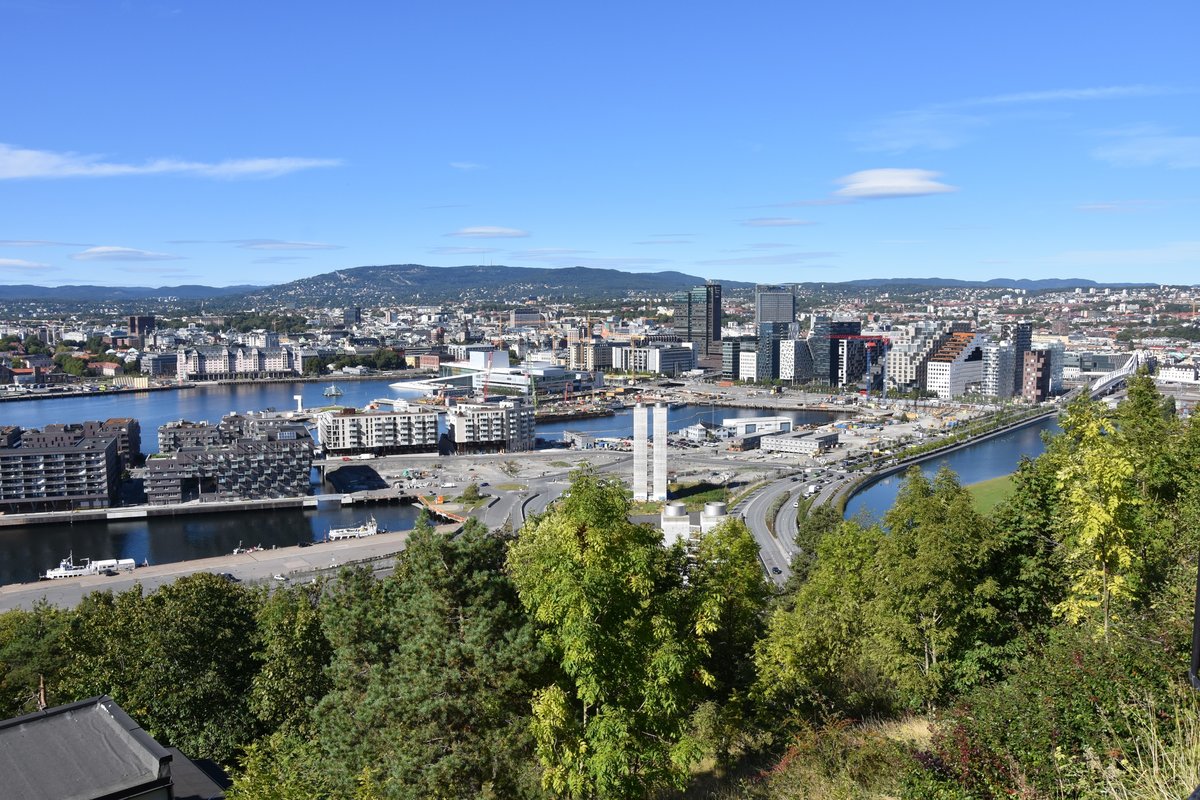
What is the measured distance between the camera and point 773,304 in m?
39.4

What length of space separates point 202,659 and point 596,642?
2.18 meters

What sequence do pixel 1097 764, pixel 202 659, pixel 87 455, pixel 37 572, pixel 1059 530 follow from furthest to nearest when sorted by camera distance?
pixel 87 455, pixel 37 572, pixel 202 659, pixel 1059 530, pixel 1097 764

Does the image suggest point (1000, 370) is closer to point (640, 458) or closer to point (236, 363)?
point (640, 458)

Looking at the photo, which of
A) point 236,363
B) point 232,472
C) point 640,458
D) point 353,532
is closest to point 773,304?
point 236,363

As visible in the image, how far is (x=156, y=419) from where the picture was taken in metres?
22.1

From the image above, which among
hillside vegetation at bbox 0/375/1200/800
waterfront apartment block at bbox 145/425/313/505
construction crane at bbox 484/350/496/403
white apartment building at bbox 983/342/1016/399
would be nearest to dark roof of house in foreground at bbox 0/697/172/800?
hillside vegetation at bbox 0/375/1200/800

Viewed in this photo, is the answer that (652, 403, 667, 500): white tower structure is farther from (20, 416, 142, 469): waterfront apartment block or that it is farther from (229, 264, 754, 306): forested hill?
(229, 264, 754, 306): forested hill

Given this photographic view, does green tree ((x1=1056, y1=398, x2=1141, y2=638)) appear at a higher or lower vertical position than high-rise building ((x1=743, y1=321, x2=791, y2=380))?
higher

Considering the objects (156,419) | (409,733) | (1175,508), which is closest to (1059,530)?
(1175,508)

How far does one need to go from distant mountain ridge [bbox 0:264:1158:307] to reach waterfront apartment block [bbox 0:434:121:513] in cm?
6638

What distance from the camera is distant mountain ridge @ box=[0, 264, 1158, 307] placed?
8403 cm

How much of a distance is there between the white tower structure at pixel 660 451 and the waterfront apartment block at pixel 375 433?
647 centimetres

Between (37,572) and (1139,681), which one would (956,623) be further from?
(37,572)

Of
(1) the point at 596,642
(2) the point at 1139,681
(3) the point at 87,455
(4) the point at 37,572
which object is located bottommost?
(4) the point at 37,572
